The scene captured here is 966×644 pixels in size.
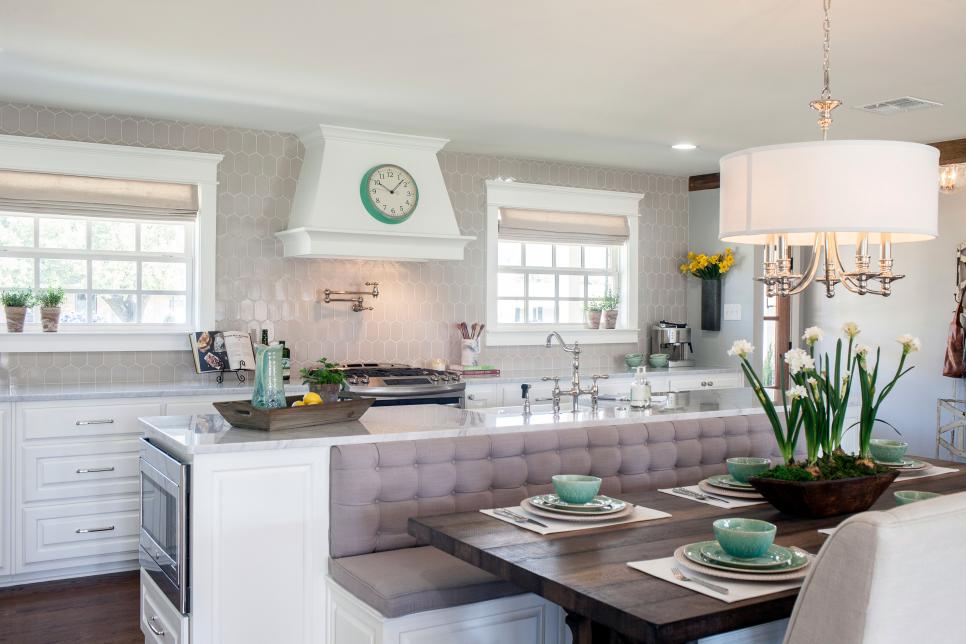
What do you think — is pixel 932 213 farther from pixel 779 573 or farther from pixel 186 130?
pixel 186 130

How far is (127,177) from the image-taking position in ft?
16.7

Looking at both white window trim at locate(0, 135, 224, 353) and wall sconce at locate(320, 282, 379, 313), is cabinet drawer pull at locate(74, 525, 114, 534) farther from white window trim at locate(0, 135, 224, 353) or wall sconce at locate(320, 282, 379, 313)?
wall sconce at locate(320, 282, 379, 313)

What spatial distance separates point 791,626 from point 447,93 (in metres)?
3.55

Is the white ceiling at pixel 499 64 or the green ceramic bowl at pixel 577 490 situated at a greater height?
the white ceiling at pixel 499 64

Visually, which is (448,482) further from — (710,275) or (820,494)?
(710,275)

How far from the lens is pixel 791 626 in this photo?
59.1 inches

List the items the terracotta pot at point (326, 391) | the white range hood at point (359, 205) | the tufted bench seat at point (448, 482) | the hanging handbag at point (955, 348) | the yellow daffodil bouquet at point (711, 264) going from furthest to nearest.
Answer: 1. the yellow daffodil bouquet at point (711, 264)
2. the hanging handbag at point (955, 348)
3. the white range hood at point (359, 205)
4. the terracotta pot at point (326, 391)
5. the tufted bench seat at point (448, 482)

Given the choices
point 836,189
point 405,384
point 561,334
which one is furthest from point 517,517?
point 561,334

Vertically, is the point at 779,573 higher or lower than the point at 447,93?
lower

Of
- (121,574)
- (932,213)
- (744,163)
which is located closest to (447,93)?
Result: (744,163)

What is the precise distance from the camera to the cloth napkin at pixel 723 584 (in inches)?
70.8

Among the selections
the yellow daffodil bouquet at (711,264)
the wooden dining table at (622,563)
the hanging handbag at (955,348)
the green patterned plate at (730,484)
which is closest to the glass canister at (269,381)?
the wooden dining table at (622,563)

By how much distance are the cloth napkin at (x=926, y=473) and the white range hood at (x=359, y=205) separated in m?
3.22

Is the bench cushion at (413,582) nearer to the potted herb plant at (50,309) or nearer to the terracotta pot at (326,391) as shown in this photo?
the terracotta pot at (326,391)
